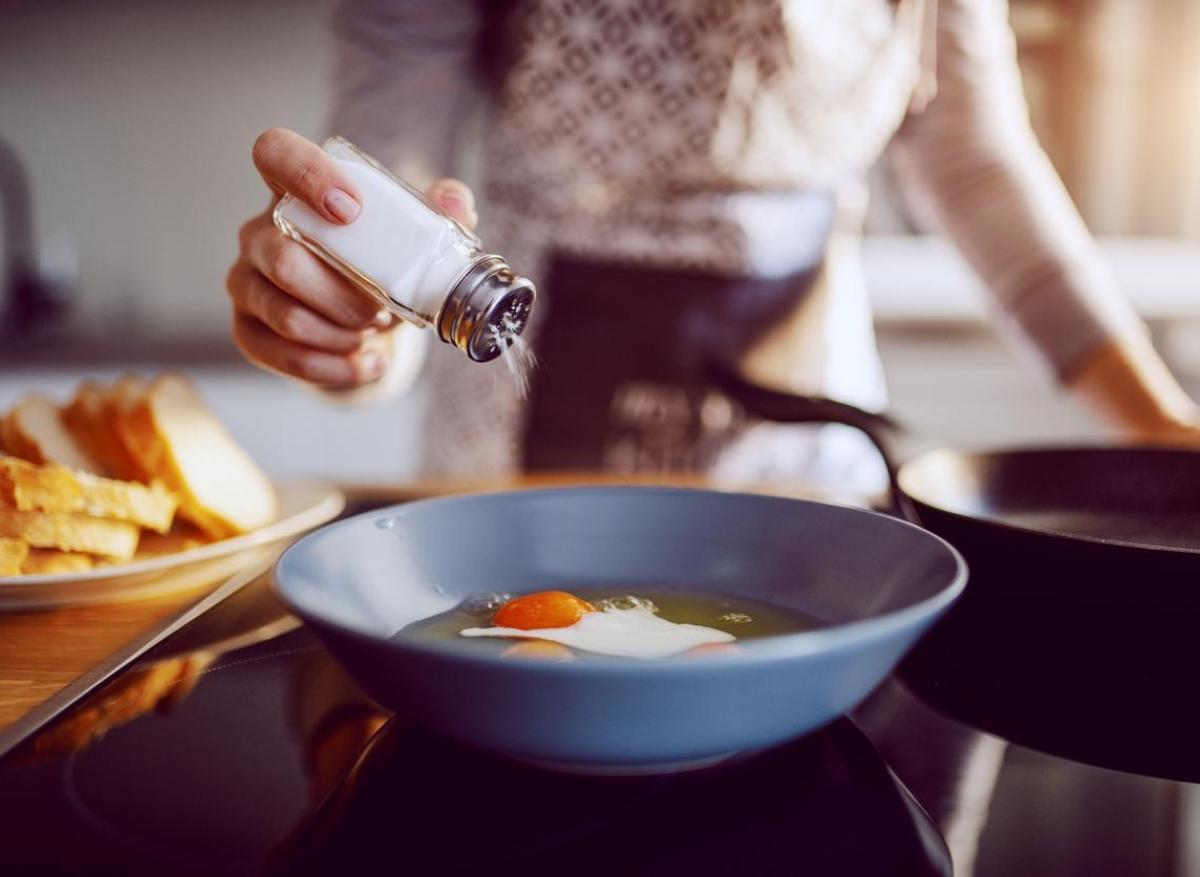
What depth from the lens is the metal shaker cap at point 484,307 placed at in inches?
22.8

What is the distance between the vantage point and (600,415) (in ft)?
4.11

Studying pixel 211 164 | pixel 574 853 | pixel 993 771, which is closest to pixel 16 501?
pixel 574 853

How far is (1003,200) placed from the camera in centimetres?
120

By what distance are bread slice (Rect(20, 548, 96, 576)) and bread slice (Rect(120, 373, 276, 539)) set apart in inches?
3.8

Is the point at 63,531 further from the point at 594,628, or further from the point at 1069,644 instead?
the point at 1069,644

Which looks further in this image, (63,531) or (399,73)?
(399,73)

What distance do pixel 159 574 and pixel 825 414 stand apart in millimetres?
442

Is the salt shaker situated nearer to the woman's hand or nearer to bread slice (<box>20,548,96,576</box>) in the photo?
the woman's hand

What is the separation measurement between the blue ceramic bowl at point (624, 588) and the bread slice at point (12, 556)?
0.83ft

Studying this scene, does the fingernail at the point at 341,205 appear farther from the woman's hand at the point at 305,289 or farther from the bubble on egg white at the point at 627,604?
the bubble on egg white at the point at 627,604

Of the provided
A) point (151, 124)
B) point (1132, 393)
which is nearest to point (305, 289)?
point (1132, 393)

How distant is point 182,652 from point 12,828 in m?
0.18

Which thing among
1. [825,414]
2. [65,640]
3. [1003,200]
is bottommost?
[65,640]

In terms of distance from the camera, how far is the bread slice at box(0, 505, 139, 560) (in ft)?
2.18
